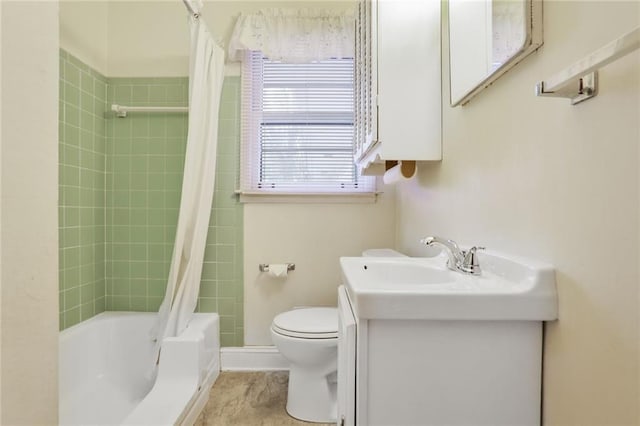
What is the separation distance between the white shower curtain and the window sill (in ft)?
0.96

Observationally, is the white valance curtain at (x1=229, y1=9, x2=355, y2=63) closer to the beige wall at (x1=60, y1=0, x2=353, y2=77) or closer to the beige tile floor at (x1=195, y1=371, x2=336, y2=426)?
the beige wall at (x1=60, y1=0, x2=353, y2=77)

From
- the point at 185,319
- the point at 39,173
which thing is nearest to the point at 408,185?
the point at 185,319

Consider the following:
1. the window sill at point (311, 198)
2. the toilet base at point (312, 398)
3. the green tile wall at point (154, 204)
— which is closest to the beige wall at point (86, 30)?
the green tile wall at point (154, 204)

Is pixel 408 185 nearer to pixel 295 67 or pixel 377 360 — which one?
pixel 295 67

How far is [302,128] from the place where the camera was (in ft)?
7.02

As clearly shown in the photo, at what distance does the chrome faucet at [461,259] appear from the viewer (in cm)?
96

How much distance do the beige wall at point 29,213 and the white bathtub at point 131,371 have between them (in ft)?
3.62

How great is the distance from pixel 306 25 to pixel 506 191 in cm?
165

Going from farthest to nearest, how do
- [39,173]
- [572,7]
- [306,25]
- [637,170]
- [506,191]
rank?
[306,25] → [506,191] → [572,7] → [637,170] → [39,173]

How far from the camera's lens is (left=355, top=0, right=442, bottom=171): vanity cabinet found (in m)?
1.31

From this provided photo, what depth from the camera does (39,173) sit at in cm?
43

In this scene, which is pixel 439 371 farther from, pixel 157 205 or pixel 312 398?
pixel 157 205

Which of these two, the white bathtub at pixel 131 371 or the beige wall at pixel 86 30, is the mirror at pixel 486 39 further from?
the beige wall at pixel 86 30

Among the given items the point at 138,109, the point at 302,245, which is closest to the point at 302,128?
the point at 302,245
